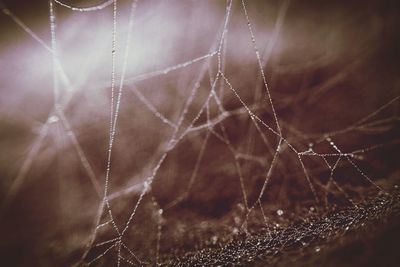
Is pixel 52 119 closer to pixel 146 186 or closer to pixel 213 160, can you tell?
pixel 146 186

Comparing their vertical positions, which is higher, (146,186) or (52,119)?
(52,119)

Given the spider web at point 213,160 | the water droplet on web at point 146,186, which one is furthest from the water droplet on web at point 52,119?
the water droplet on web at point 146,186

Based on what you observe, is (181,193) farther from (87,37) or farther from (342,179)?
(87,37)

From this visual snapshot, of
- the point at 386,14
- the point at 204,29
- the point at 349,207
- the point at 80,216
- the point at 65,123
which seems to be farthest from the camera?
the point at 204,29

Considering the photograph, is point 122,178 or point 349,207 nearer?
point 349,207

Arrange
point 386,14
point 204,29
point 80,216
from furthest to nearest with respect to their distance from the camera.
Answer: point 204,29 < point 386,14 < point 80,216

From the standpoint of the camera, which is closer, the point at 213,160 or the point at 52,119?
the point at 213,160

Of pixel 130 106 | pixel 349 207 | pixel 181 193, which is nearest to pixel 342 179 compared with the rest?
pixel 349 207

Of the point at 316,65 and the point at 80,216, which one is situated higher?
the point at 316,65

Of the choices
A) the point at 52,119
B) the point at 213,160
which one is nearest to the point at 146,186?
the point at 213,160
